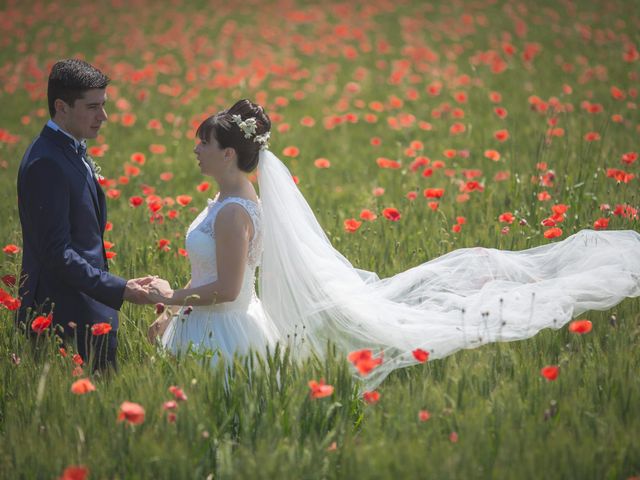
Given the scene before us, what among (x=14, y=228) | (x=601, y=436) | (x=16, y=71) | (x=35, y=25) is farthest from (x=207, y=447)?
(x=35, y=25)

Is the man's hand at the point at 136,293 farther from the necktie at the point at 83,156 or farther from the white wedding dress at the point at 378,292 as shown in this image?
the necktie at the point at 83,156

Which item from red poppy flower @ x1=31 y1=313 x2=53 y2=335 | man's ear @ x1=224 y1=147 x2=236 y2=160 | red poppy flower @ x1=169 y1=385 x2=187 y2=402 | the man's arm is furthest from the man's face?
red poppy flower @ x1=169 y1=385 x2=187 y2=402

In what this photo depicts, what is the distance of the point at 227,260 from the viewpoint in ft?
12.5

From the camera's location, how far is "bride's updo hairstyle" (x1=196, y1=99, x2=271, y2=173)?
3930 millimetres

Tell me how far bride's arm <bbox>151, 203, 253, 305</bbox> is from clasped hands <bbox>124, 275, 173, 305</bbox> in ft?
0.04

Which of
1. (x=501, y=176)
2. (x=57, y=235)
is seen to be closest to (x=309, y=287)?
(x=57, y=235)

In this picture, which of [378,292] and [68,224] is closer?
[68,224]

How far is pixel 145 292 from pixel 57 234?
0.52 meters

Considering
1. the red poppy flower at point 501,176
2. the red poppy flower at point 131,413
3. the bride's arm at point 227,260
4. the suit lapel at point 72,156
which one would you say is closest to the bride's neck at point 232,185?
the bride's arm at point 227,260

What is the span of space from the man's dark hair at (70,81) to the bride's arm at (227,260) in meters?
0.97

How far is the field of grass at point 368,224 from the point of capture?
9.37 ft

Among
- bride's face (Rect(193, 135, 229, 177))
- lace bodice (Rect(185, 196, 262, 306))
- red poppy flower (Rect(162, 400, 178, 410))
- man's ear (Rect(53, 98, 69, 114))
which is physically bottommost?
red poppy flower (Rect(162, 400, 178, 410))

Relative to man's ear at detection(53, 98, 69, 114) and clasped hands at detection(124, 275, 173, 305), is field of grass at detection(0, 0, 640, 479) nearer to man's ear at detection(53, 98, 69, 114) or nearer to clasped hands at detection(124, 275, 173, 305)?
clasped hands at detection(124, 275, 173, 305)

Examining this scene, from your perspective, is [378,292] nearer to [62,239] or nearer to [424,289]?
[424,289]
